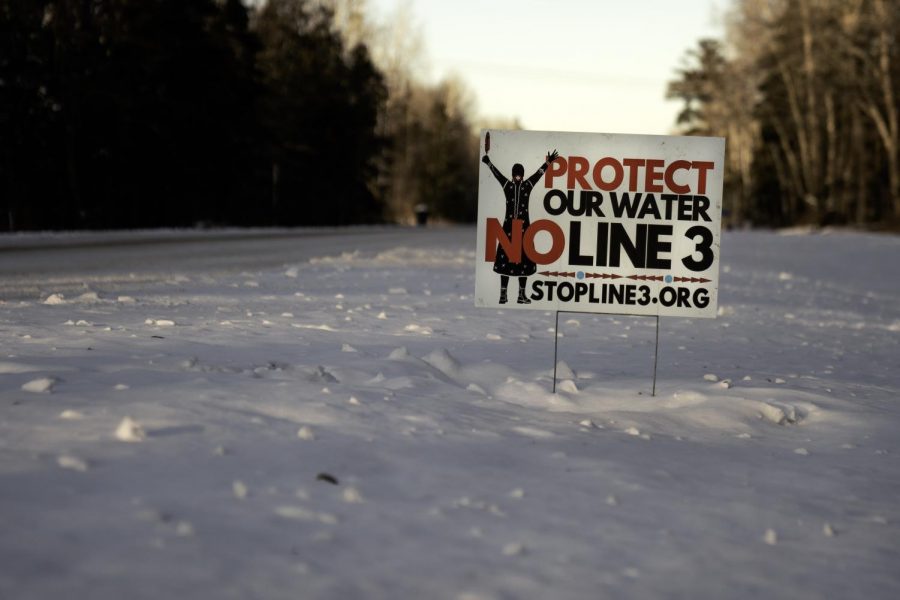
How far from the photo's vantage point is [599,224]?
6.02m

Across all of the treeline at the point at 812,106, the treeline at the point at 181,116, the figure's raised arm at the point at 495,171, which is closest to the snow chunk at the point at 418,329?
the figure's raised arm at the point at 495,171

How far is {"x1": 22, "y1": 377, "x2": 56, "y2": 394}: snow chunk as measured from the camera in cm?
464

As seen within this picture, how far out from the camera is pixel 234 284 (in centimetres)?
1155

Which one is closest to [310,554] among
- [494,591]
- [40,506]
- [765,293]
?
[494,591]

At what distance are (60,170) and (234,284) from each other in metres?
19.4

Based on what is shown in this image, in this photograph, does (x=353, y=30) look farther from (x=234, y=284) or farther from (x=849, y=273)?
(x=234, y=284)

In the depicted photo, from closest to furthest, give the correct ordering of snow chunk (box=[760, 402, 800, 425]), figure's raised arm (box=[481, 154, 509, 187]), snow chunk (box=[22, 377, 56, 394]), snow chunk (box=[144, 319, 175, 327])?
snow chunk (box=[22, 377, 56, 394]), snow chunk (box=[760, 402, 800, 425]), figure's raised arm (box=[481, 154, 509, 187]), snow chunk (box=[144, 319, 175, 327])

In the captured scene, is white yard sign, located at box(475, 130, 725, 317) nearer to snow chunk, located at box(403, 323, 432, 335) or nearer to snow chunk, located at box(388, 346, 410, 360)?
snow chunk, located at box(388, 346, 410, 360)

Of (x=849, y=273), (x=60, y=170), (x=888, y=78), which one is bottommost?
(x=849, y=273)

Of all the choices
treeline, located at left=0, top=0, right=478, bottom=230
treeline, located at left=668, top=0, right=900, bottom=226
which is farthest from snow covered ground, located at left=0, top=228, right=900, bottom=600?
treeline, located at left=668, top=0, right=900, bottom=226

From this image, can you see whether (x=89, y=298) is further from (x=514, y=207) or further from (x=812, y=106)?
(x=812, y=106)

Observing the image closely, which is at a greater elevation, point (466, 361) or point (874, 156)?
point (874, 156)

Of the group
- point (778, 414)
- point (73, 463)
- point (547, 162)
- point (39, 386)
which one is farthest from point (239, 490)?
point (778, 414)

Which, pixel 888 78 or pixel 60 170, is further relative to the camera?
pixel 888 78
